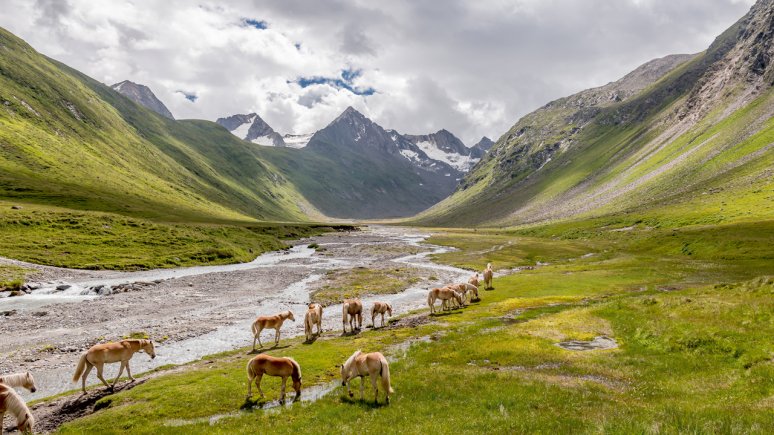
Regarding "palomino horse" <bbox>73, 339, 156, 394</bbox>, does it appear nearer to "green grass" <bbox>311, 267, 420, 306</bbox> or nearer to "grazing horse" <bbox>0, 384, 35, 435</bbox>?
"grazing horse" <bbox>0, 384, 35, 435</bbox>

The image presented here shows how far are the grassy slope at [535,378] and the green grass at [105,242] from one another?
64829 mm

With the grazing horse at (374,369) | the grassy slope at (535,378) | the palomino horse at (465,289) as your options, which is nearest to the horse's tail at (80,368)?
the grassy slope at (535,378)

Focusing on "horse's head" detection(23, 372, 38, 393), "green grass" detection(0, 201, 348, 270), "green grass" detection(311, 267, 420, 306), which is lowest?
"green grass" detection(311, 267, 420, 306)

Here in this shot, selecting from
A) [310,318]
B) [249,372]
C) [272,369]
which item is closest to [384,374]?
[272,369]

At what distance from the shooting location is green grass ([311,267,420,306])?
6019 centimetres

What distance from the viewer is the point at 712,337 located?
25062 millimetres

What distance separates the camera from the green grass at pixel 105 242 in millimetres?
77188

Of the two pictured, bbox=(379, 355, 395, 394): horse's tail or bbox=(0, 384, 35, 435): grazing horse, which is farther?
bbox=(379, 355, 395, 394): horse's tail

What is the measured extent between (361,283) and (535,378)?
4960 cm

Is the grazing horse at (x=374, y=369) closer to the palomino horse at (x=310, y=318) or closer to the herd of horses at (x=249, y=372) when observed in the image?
the herd of horses at (x=249, y=372)

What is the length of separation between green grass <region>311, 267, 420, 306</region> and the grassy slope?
2084 centimetres

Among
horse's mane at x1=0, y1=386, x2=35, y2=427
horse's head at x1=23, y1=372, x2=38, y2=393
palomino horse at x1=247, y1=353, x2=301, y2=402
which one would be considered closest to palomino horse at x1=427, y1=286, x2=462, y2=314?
palomino horse at x1=247, y1=353, x2=301, y2=402

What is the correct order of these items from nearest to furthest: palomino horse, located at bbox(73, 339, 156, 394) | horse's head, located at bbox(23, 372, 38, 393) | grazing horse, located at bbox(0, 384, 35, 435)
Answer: grazing horse, located at bbox(0, 384, 35, 435) < horse's head, located at bbox(23, 372, 38, 393) < palomino horse, located at bbox(73, 339, 156, 394)

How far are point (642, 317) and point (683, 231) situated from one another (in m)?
79.1
